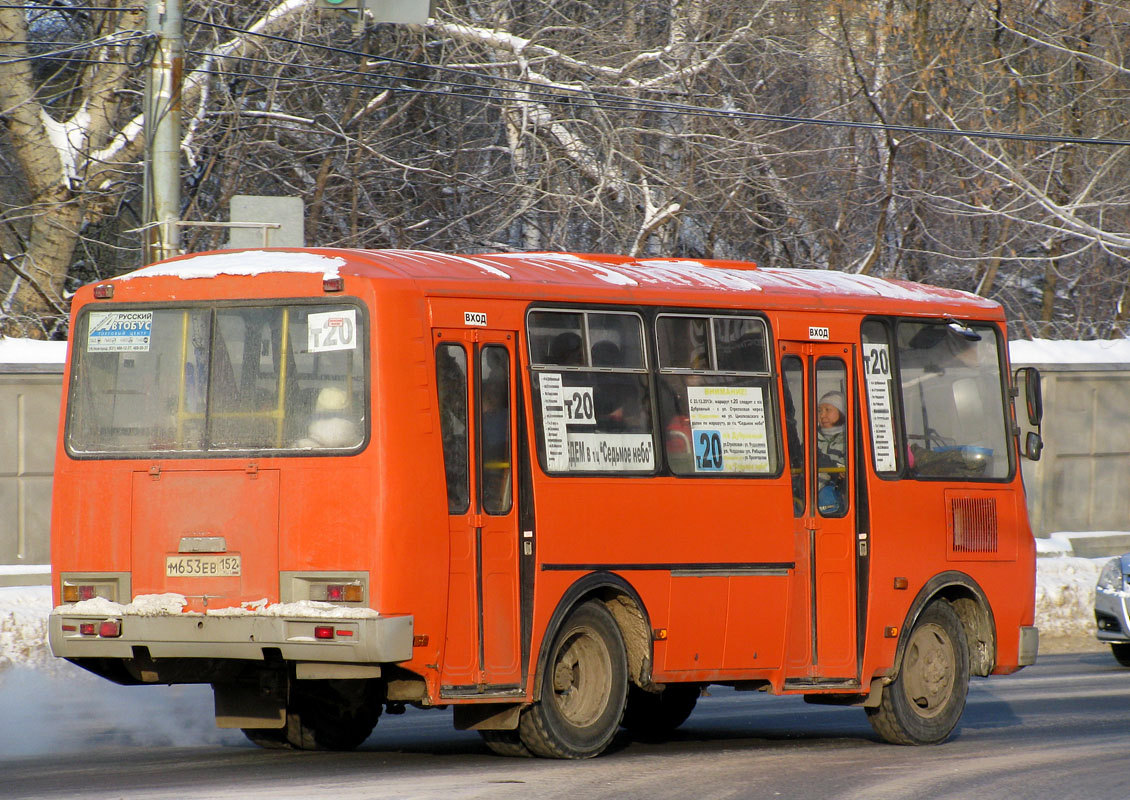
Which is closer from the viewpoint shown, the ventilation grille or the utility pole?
the ventilation grille

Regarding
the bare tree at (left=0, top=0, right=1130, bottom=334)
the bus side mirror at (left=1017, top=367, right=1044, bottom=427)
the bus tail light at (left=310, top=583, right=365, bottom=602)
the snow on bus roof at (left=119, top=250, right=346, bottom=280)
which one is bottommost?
the bus tail light at (left=310, top=583, right=365, bottom=602)

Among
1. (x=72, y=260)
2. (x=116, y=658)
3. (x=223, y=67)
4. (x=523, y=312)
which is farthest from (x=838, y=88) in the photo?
(x=116, y=658)

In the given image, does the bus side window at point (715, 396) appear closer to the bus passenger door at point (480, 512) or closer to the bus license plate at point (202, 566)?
the bus passenger door at point (480, 512)

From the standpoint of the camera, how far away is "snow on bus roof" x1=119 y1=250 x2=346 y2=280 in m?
8.70

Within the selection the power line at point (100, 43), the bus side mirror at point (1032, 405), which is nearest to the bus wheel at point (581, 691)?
the bus side mirror at point (1032, 405)

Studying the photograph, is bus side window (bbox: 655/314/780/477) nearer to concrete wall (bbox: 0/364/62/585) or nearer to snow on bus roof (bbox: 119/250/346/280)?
snow on bus roof (bbox: 119/250/346/280)

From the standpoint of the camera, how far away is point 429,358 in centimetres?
861

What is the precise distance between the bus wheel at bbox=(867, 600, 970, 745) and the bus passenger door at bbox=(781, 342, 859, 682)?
1.67 ft

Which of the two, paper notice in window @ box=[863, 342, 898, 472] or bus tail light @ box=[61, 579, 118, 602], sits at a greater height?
paper notice in window @ box=[863, 342, 898, 472]

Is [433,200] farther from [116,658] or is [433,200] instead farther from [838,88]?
[116,658]

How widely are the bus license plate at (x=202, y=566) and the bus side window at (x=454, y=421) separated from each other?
1108 millimetres

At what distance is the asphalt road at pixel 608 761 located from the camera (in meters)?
8.30

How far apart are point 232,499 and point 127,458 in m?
0.73

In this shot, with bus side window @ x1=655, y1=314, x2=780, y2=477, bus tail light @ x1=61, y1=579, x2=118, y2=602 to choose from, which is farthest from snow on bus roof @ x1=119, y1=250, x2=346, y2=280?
bus side window @ x1=655, y1=314, x2=780, y2=477
